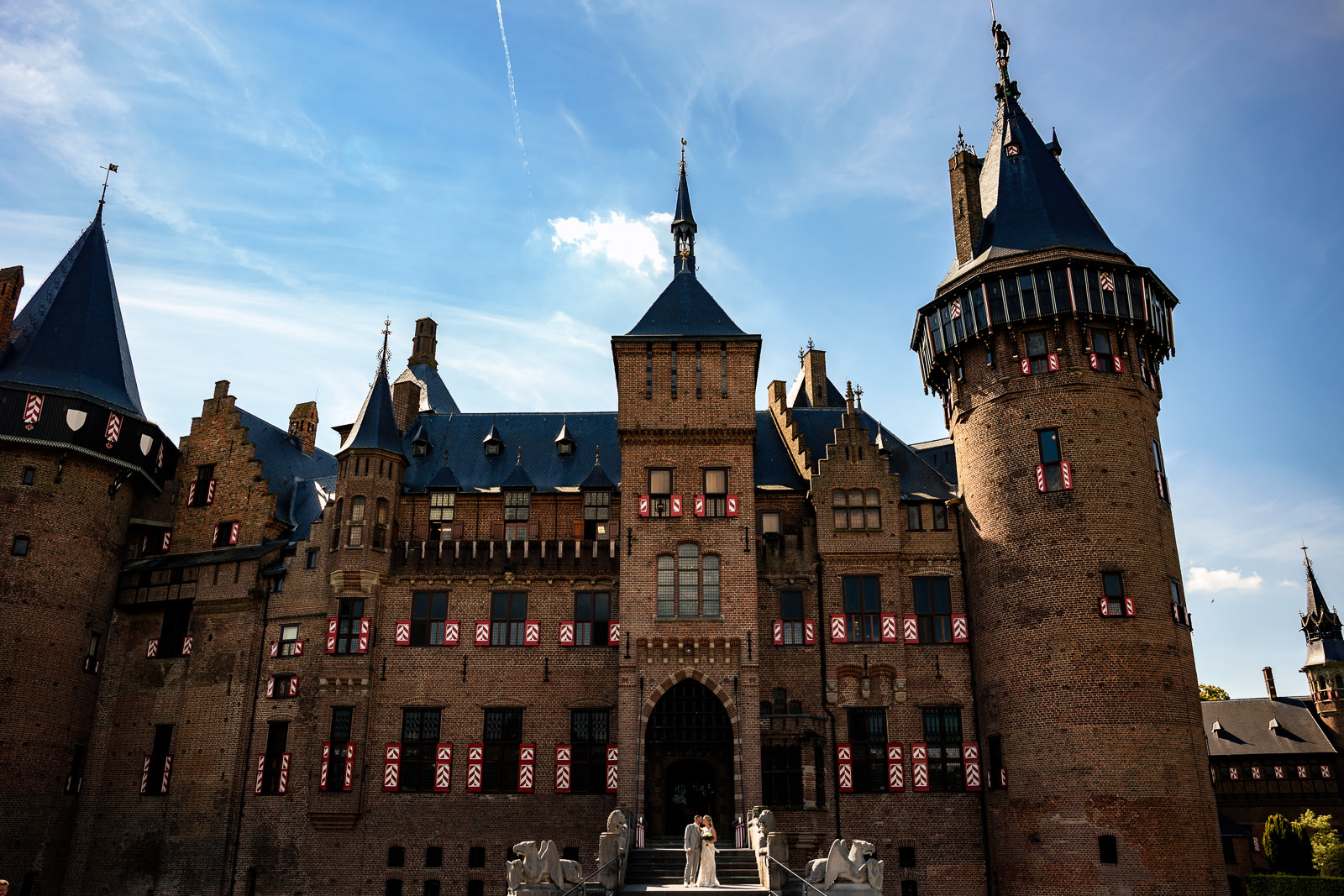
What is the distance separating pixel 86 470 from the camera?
3394cm

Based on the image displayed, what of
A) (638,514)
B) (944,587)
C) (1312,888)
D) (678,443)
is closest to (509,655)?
(638,514)

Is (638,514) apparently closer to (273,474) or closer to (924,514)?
(924,514)

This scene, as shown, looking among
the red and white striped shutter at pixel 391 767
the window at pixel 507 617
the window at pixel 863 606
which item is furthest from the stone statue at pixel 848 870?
the red and white striped shutter at pixel 391 767

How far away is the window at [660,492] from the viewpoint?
3098 cm

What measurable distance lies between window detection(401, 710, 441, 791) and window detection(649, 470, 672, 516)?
930 cm

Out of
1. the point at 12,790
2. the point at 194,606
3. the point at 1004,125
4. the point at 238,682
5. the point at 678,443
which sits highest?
the point at 1004,125

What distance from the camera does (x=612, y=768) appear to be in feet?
98.8

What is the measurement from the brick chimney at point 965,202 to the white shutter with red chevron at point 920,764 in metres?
16.3

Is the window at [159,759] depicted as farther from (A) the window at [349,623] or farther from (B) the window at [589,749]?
(B) the window at [589,749]

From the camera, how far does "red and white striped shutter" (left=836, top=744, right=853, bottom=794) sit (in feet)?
97.1

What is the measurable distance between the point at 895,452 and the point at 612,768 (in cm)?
1440

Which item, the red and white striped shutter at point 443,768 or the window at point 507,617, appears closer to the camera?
the red and white striped shutter at point 443,768

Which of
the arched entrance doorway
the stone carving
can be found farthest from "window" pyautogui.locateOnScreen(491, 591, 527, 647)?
the stone carving

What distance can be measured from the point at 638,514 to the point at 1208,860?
18.1m
